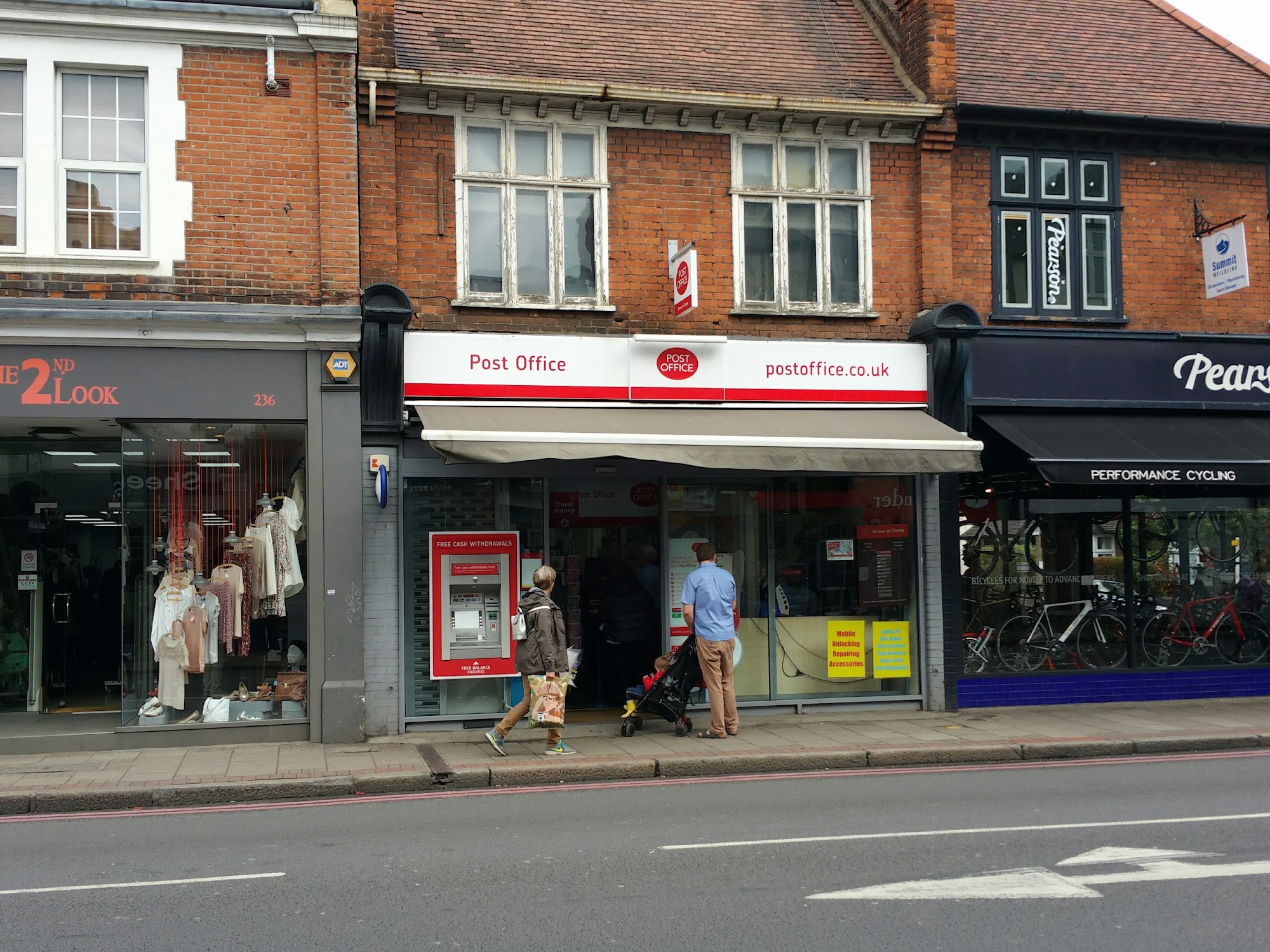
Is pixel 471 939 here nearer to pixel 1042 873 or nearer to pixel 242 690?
pixel 1042 873

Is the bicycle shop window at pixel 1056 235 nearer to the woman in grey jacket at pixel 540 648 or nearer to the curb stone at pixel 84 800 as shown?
the woman in grey jacket at pixel 540 648

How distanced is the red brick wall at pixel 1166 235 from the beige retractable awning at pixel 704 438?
2635 millimetres

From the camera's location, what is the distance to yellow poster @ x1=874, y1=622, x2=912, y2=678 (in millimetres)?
13023

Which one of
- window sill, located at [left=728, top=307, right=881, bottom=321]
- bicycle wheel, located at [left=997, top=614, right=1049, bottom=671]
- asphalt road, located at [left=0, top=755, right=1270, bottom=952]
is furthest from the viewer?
bicycle wheel, located at [left=997, top=614, right=1049, bottom=671]

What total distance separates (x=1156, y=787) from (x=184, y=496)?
30.3ft

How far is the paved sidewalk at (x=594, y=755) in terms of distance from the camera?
30.3 ft

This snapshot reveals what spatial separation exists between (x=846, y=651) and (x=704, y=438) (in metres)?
3.48

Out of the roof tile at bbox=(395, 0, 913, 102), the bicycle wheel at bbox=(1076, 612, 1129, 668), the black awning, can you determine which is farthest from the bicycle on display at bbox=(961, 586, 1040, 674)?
the roof tile at bbox=(395, 0, 913, 102)

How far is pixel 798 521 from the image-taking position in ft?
42.9

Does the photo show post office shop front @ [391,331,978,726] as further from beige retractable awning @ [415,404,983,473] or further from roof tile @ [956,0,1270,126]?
roof tile @ [956,0,1270,126]

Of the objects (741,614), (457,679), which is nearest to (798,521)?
(741,614)

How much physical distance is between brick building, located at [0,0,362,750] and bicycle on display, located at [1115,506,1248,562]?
9.05 meters

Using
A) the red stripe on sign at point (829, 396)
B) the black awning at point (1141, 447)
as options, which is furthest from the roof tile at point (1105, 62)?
the black awning at point (1141, 447)

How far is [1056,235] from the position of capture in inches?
541
